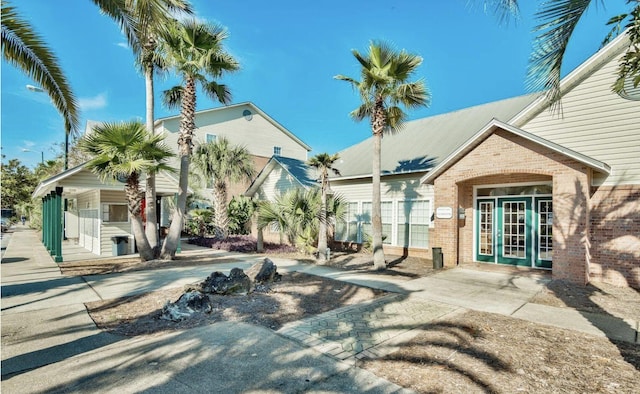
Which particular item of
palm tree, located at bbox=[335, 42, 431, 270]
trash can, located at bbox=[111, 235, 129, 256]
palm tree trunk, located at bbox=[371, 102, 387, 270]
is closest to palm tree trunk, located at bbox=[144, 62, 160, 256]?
trash can, located at bbox=[111, 235, 129, 256]

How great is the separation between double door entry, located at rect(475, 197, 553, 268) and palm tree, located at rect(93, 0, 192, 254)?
1147 cm

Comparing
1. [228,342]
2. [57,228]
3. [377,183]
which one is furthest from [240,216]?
[228,342]

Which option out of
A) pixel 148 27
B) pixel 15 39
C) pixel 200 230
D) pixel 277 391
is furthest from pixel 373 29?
pixel 200 230

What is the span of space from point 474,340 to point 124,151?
11.3 metres

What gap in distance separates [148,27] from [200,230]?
18.5 metres

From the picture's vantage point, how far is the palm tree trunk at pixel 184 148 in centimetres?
1280

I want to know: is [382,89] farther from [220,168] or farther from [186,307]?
[220,168]

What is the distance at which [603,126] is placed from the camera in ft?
31.9

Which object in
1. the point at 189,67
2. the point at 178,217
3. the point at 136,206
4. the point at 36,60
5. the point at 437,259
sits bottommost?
the point at 437,259

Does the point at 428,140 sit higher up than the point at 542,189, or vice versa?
the point at 428,140

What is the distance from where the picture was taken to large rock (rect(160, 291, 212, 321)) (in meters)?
6.16

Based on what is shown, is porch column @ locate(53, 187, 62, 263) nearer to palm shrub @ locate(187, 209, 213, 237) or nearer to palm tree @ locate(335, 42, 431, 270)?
palm shrub @ locate(187, 209, 213, 237)

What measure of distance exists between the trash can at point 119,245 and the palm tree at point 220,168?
547 cm

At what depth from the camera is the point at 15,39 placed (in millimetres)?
6680
